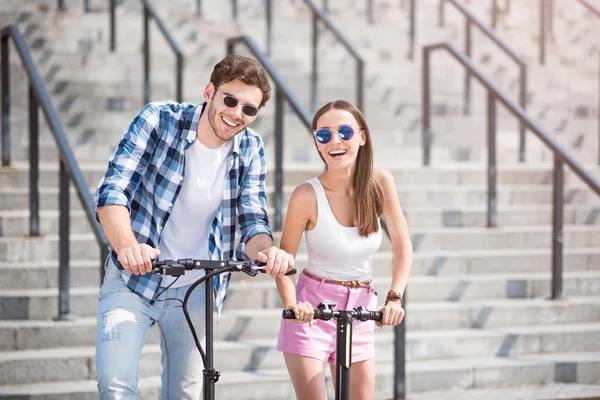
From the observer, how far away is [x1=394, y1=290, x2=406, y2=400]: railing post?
5.69 meters

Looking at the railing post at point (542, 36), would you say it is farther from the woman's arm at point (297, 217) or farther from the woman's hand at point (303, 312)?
the woman's hand at point (303, 312)

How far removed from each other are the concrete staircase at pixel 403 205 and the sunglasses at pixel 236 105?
222cm

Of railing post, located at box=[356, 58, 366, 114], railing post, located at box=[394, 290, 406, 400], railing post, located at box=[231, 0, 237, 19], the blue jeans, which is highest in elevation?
railing post, located at box=[231, 0, 237, 19]

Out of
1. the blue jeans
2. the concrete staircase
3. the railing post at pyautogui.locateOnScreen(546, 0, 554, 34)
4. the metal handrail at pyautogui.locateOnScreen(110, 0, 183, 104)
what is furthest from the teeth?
the railing post at pyautogui.locateOnScreen(546, 0, 554, 34)

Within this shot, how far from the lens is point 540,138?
740 centimetres

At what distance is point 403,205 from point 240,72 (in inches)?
169

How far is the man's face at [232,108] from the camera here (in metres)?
3.74

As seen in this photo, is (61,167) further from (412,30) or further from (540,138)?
(412,30)

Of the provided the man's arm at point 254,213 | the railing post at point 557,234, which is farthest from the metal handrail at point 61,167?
the railing post at point 557,234

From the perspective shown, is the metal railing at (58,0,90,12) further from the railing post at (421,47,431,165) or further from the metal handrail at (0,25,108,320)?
the railing post at (421,47,431,165)

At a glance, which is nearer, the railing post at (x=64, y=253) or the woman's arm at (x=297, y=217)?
the woman's arm at (x=297, y=217)

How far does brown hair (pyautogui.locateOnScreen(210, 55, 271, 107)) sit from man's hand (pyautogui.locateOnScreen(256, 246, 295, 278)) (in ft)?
1.99

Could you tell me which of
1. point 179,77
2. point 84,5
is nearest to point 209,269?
point 179,77

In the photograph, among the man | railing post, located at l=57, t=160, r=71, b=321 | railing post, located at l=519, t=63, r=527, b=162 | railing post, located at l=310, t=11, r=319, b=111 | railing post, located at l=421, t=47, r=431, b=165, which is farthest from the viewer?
railing post, located at l=310, t=11, r=319, b=111
